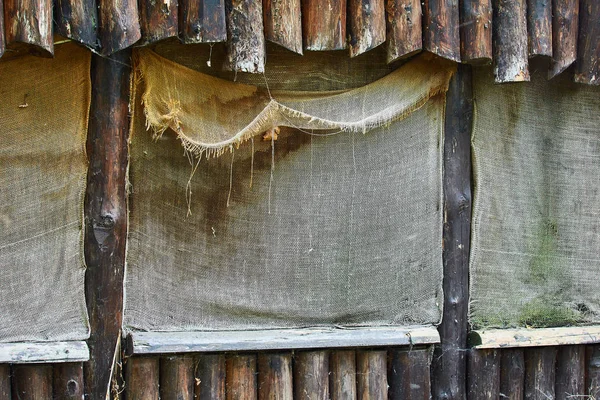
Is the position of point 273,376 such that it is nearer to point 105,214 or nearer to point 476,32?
point 105,214

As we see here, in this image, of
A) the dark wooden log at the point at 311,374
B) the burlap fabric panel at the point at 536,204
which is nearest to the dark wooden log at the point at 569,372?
the burlap fabric panel at the point at 536,204

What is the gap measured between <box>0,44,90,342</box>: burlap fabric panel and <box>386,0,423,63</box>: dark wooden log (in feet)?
5.12

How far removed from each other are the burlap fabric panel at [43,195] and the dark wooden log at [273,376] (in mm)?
1018

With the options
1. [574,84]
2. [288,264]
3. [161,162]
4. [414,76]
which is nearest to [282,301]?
[288,264]

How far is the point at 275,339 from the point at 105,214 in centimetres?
113

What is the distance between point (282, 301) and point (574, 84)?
2.20 metres

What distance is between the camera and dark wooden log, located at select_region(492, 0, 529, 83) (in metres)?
4.79

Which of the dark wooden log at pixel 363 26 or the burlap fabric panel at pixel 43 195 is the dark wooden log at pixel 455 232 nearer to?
the dark wooden log at pixel 363 26

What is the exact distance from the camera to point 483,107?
5.13 meters

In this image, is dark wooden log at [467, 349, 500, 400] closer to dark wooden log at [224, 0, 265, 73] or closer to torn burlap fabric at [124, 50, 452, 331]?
torn burlap fabric at [124, 50, 452, 331]

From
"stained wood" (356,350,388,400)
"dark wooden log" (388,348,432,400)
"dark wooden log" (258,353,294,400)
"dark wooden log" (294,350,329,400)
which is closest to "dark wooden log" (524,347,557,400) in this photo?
"dark wooden log" (388,348,432,400)

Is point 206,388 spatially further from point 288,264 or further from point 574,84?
point 574,84

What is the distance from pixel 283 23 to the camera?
4371 mm

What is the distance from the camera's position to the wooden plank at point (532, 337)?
16.7 ft
